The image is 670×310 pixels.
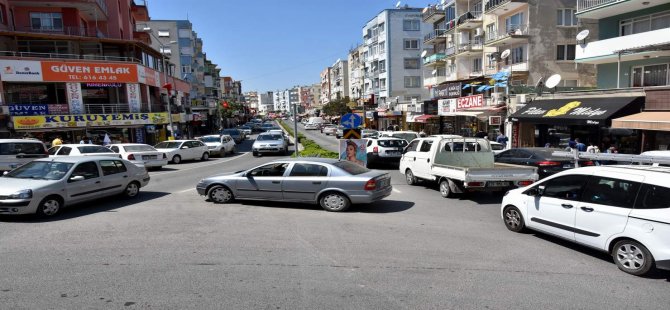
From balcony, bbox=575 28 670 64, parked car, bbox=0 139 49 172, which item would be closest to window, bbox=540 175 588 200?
balcony, bbox=575 28 670 64

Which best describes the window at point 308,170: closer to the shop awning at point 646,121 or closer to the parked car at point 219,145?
the shop awning at point 646,121

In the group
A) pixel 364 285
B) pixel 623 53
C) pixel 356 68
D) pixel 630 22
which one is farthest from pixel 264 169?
pixel 356 68

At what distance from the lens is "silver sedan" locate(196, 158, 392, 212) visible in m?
9.85

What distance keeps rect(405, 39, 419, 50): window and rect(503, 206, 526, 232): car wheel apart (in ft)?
184

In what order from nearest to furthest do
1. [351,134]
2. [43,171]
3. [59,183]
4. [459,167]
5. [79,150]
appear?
1. [59,183]
2. [43,171]
3. [459,167]
4. [351,134]
5. [79,150]

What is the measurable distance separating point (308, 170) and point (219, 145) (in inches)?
790

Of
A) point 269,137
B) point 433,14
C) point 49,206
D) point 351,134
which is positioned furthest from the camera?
point 433,14

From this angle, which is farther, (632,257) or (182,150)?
(182,150)

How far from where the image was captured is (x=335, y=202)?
999 cm

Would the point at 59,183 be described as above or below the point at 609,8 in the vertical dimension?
below

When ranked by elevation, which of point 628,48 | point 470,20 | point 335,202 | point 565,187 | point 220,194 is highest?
point 470,20

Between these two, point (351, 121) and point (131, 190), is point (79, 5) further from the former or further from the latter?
point (351, 121)

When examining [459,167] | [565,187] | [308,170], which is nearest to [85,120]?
[308,170]

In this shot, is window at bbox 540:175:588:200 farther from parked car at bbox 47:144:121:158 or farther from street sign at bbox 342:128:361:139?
parked car at bbox 47:144:121:158
